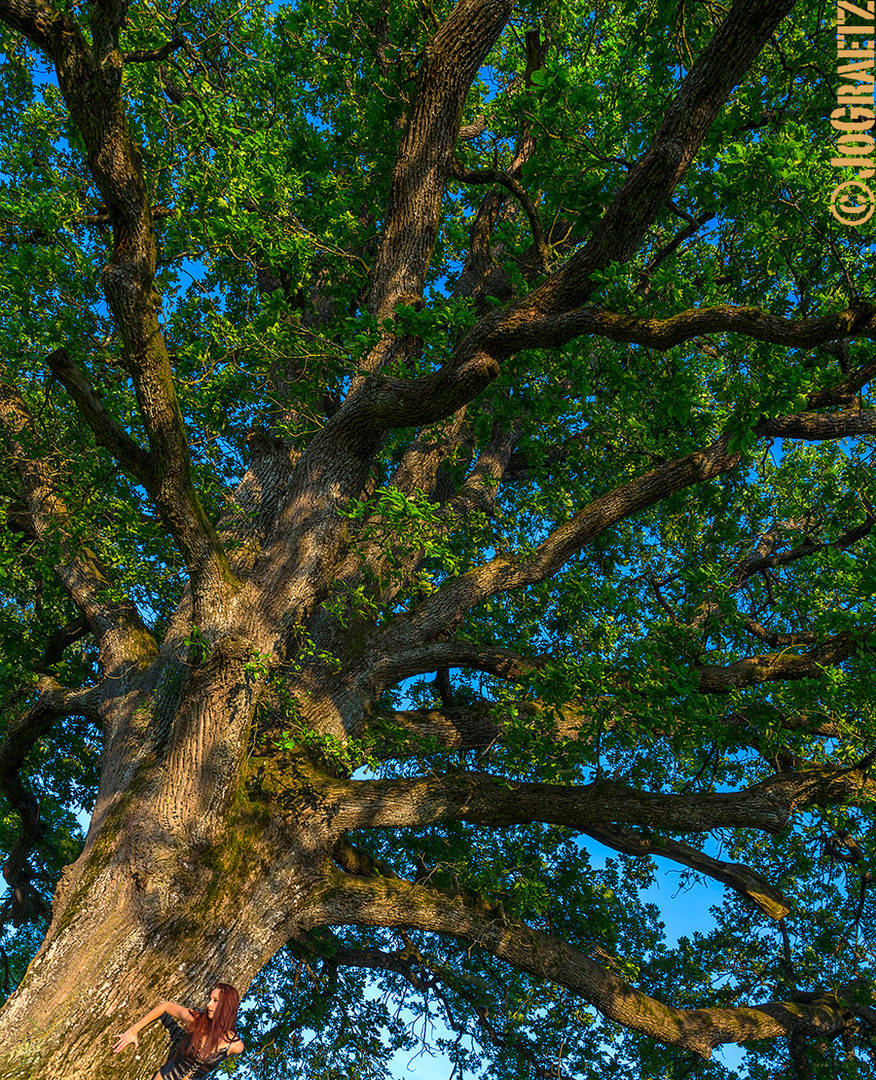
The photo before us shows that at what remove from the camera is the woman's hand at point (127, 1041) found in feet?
14.5

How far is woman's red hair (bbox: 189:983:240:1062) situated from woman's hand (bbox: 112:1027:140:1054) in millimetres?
451

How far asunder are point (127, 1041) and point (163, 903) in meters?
0.87

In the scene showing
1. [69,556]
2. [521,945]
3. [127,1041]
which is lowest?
[127,1041]

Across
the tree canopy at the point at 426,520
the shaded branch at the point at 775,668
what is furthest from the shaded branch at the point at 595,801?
the shaded branch at the point at 775,668

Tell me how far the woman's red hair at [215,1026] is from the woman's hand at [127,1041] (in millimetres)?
451

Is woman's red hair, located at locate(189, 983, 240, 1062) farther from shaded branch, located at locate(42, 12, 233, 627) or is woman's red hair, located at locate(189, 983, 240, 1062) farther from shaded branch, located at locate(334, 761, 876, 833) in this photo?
shaded branch, located at locate(42, 12, 233, 627)

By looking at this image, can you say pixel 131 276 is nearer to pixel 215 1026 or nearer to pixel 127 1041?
pixel 127 1041

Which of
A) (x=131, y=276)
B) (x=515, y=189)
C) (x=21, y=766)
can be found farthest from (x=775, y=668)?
(x=21, y=766)

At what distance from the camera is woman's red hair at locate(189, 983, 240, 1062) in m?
4.78

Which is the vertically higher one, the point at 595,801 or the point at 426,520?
the point at 426,520

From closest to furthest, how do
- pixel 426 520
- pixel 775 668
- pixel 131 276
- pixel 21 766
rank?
1. pixel 131 276
2. pixel 426 520
3. pixel 775 668
4. pixel 21 766

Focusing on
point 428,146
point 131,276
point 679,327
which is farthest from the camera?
point 428,146

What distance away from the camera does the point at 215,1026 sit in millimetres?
4906

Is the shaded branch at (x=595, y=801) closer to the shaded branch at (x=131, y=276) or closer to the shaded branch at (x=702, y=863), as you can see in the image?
the shaded branch at (x=702, y=863)
